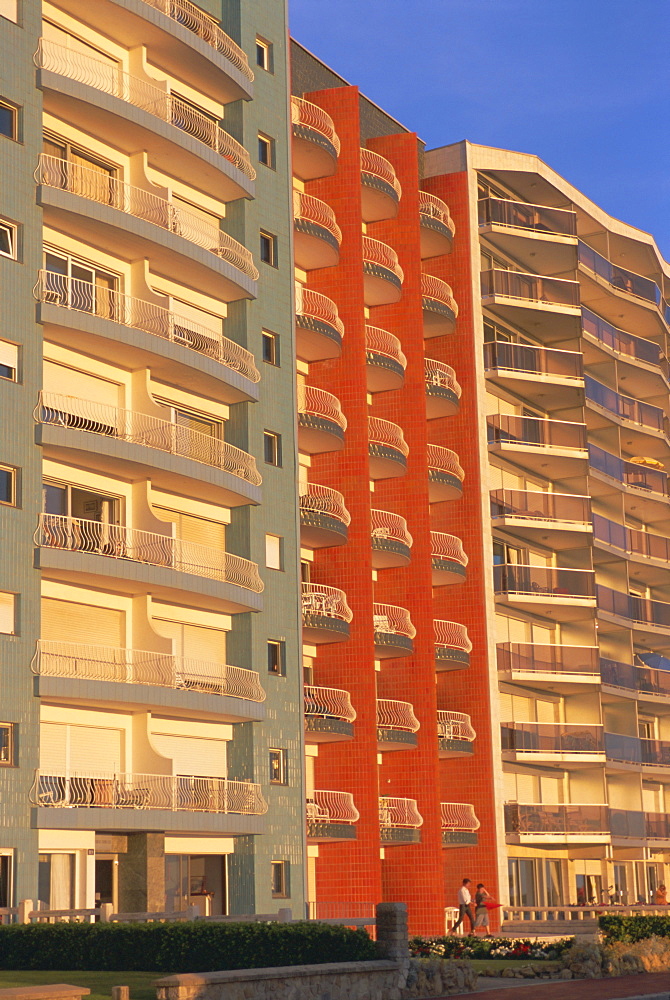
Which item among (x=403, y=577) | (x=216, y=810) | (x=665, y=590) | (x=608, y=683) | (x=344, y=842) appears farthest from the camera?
(x=665, y=590)

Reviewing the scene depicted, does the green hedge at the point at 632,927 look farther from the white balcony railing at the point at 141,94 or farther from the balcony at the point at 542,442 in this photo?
the white balcony railing at the point at 141,94

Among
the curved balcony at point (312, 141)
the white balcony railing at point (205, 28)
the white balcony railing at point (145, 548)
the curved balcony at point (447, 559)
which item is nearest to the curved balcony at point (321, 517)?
the white balcony railing at point (145, 548)

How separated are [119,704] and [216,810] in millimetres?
4077

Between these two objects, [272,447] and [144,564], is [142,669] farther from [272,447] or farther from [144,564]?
[272,447]

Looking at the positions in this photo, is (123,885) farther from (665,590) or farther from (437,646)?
(665,590)

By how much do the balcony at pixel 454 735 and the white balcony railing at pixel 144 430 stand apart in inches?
586

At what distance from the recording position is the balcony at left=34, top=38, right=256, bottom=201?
38000 millimetres

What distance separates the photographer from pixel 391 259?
5300 cm

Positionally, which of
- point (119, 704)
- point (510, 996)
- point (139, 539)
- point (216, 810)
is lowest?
point (510, 996)

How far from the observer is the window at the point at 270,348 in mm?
45219

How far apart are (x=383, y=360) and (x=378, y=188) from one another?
21.1 feet

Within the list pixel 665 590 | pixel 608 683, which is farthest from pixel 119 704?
→ pixel 665 590

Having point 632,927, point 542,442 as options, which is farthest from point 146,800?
point 542,442

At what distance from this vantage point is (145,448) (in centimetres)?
3822
